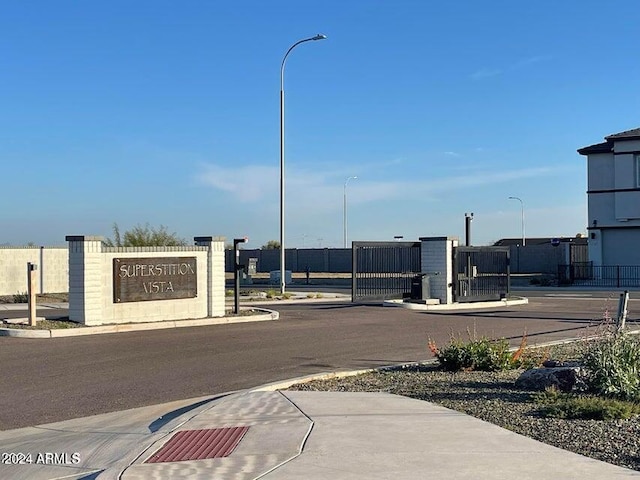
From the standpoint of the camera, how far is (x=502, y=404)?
9625 millimetres

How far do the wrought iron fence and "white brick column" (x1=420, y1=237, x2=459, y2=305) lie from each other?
1828 centimetres

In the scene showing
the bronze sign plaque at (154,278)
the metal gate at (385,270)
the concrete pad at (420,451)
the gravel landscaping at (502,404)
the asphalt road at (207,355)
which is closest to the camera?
the concrete pad at (420,451)

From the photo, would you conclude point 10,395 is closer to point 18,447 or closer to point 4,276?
point 18,447

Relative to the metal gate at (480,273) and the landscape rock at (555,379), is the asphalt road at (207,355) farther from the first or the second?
the metal gate at (480,273)

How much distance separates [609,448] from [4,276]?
31880 mm

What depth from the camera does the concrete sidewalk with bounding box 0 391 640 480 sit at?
6.75 metres

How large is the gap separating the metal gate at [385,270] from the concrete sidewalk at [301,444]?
19502 millimetres

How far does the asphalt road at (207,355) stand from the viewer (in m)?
11.2

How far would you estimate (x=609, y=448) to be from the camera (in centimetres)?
743

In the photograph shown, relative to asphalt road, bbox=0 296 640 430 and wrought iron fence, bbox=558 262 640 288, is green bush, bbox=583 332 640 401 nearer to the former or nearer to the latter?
asphalt road, bbox=0 296 640 430

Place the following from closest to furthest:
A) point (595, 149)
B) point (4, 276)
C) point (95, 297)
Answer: point (95, 297) < point (4, 276) < point (595, 149)

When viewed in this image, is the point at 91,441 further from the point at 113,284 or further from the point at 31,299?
the point at 113,284

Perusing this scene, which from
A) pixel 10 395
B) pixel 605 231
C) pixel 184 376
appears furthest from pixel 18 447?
pixel 605 231

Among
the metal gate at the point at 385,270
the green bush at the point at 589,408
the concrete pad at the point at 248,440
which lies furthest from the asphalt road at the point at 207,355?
the metal gate at the point at 385,270
